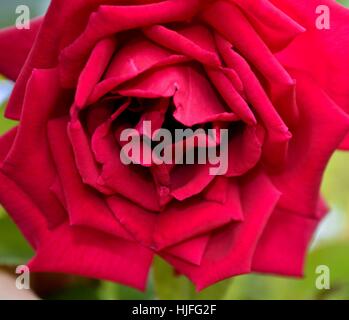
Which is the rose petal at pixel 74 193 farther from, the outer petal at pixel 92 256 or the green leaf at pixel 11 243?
the green leaf at pixel 11 243

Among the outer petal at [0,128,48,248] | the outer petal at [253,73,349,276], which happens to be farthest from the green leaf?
the outer petal at [253,73,349,276]

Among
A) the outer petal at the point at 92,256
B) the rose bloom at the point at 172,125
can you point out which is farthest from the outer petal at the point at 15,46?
the outer petal at the point at 92,256

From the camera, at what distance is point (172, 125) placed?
43cm

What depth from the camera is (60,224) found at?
45cm

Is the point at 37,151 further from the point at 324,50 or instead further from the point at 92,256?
the point at 324,50

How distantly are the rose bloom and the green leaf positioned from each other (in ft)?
0.48

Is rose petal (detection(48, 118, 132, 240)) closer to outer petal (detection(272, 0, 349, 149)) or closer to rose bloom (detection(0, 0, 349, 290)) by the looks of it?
rose bloom (detection(0, 0, 349, 290))

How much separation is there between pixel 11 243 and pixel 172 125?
0.26 metres

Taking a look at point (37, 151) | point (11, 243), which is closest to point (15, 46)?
point (37, 151)

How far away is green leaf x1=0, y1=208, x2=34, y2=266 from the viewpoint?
589mm

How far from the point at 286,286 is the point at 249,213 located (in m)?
0.25

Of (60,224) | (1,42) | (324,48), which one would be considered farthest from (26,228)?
(324,48)

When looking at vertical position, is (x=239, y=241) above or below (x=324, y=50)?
below

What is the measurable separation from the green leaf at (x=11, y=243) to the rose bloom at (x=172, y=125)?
0.48 ft
